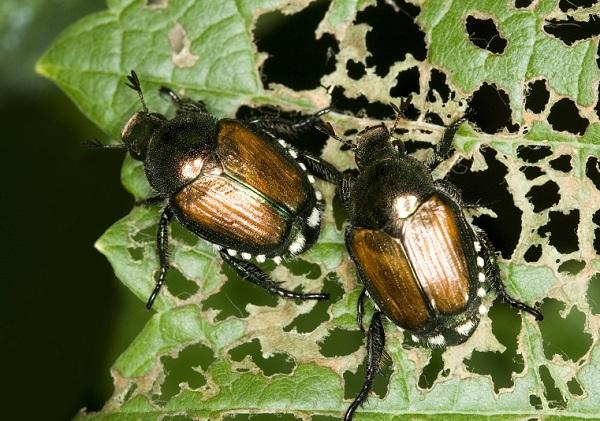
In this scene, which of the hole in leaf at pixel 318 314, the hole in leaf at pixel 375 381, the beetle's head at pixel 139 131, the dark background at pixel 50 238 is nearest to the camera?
the hole in leaf at pixel 375 381

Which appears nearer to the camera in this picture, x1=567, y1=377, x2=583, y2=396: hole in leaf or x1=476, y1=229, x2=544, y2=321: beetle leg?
x1=567, y1=377, x2=583, y2=396: hole in leaf

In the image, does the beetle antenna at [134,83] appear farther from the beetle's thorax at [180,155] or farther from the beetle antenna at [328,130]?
the beetle antenna at [328,130]

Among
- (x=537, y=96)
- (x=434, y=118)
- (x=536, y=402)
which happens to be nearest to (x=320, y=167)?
(x=434, y=118)

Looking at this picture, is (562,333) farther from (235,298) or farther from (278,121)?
(278,121)

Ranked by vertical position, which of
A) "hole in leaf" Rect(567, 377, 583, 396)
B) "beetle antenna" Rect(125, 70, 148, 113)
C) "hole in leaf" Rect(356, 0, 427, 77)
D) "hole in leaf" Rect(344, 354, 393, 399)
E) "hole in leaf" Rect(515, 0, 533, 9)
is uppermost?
"hole in leaf" Rect(515, 0, 533, 9)

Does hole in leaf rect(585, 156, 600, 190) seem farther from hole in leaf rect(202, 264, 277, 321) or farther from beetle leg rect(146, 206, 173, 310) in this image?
beetle leg rect(146, 206, 173, 310)

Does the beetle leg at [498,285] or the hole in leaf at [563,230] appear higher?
the hole in leaf at [563,230]

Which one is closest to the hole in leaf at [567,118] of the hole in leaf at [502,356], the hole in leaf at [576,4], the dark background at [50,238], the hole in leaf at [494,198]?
the hole in leaf at [494,198]

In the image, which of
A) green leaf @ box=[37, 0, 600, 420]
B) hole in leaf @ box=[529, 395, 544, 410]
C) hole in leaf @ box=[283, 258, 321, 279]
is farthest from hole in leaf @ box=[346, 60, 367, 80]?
hole in leaf @ box=[529, 395, 544, 410]
